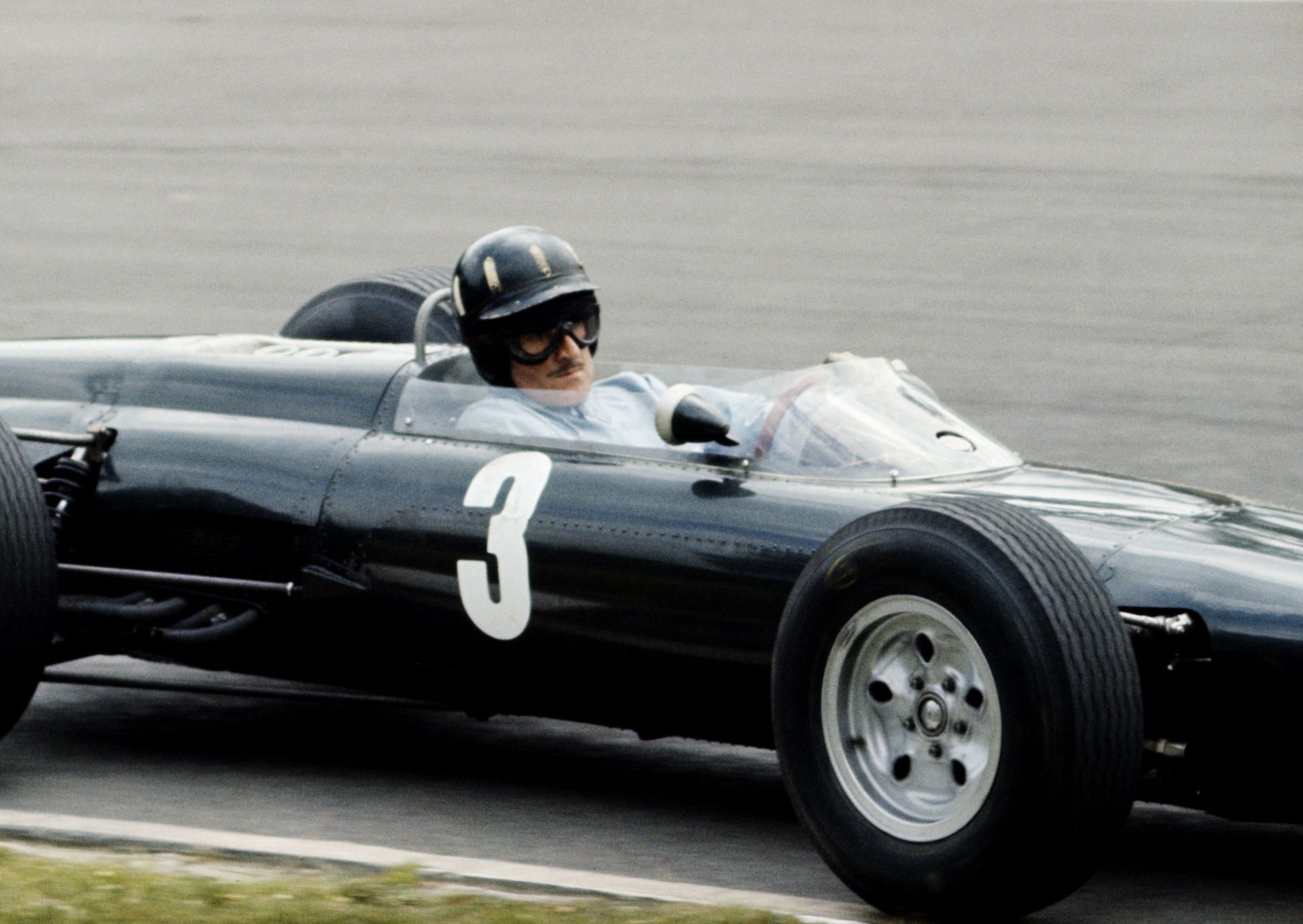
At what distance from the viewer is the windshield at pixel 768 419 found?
5875 mm

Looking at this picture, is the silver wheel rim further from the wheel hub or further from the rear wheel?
the rear wheel

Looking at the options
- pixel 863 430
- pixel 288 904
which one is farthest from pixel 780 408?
pixel 288 904

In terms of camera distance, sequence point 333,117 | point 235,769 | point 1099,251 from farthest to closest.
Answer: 1. point 333,117
2. point 1099,251
3. point 235,769

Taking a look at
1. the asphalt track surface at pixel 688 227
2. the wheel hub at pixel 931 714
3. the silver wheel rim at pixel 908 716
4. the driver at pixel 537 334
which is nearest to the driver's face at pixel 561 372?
the driver at pixel 537 334

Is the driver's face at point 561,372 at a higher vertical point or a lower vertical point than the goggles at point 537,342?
lower

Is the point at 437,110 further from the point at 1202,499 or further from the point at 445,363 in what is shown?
the point at 1202,499

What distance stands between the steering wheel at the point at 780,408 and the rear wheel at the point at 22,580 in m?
1.87

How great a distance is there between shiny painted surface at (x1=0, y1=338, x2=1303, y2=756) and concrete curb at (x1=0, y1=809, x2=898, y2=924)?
604 mm

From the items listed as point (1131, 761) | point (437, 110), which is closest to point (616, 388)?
point (1131, 761)

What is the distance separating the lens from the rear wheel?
19.9 feet

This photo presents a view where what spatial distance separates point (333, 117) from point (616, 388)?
13.4 meters

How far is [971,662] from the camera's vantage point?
4918 mm

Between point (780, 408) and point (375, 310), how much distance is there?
255 cm

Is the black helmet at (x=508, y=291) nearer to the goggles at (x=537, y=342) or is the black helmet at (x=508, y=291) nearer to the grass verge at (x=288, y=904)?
the goggles at (x=537, y=342)
